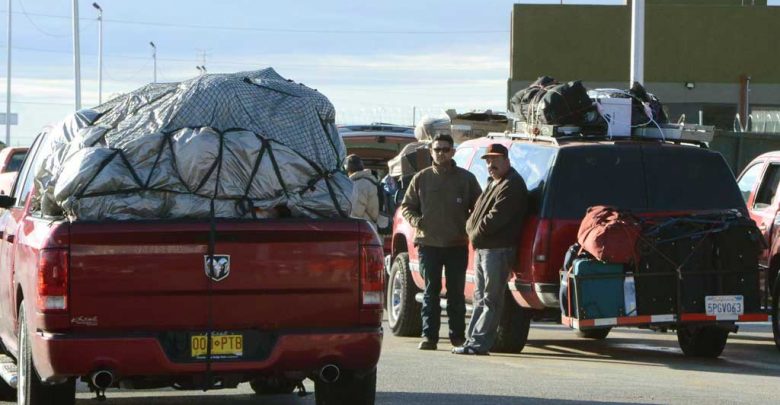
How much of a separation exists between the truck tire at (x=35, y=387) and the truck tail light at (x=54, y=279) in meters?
0.62

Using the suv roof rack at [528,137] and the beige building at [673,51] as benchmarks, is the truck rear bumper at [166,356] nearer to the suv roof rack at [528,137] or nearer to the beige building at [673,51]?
the suv roof rack at [528,137]

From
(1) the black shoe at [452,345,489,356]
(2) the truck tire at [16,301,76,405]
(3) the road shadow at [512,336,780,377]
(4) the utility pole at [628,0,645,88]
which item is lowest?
(3) the road shadow at [512,336,780,377]

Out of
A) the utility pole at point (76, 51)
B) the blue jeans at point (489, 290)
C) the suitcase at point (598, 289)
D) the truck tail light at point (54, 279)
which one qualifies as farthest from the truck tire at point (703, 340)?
the utility pole at point (76, 51)

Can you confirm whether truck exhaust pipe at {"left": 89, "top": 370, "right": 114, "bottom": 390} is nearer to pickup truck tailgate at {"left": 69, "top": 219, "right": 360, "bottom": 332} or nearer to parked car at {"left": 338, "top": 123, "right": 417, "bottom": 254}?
pickup truck tailgate at {"left": 69, "top": 219, "right": 360, "bottom": 332}

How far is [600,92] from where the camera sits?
15.0m

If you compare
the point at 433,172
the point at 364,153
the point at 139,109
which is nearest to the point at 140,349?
the point at 139,109

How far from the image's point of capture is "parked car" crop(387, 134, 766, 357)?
1330cm

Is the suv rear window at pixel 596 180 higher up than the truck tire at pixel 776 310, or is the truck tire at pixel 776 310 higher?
the suv rear window at pixel 596 180

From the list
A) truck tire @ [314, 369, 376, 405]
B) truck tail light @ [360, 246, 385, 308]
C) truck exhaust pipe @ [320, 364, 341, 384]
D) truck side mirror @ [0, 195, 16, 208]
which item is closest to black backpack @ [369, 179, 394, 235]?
truck side mirror @ [0, 195, 16, 208]

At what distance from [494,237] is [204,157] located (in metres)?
4.98

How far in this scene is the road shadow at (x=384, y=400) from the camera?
1049cm

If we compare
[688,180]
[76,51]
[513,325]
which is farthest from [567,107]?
[76,51]

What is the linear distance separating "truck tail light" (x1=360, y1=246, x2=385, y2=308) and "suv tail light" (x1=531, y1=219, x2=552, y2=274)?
465 cm

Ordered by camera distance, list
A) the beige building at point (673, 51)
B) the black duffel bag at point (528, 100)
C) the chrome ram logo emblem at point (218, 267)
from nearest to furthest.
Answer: the chrome ram logo emblem at point (218, 267), the black duffel bag at point (528, 100), the beige building at point (673, 51)
